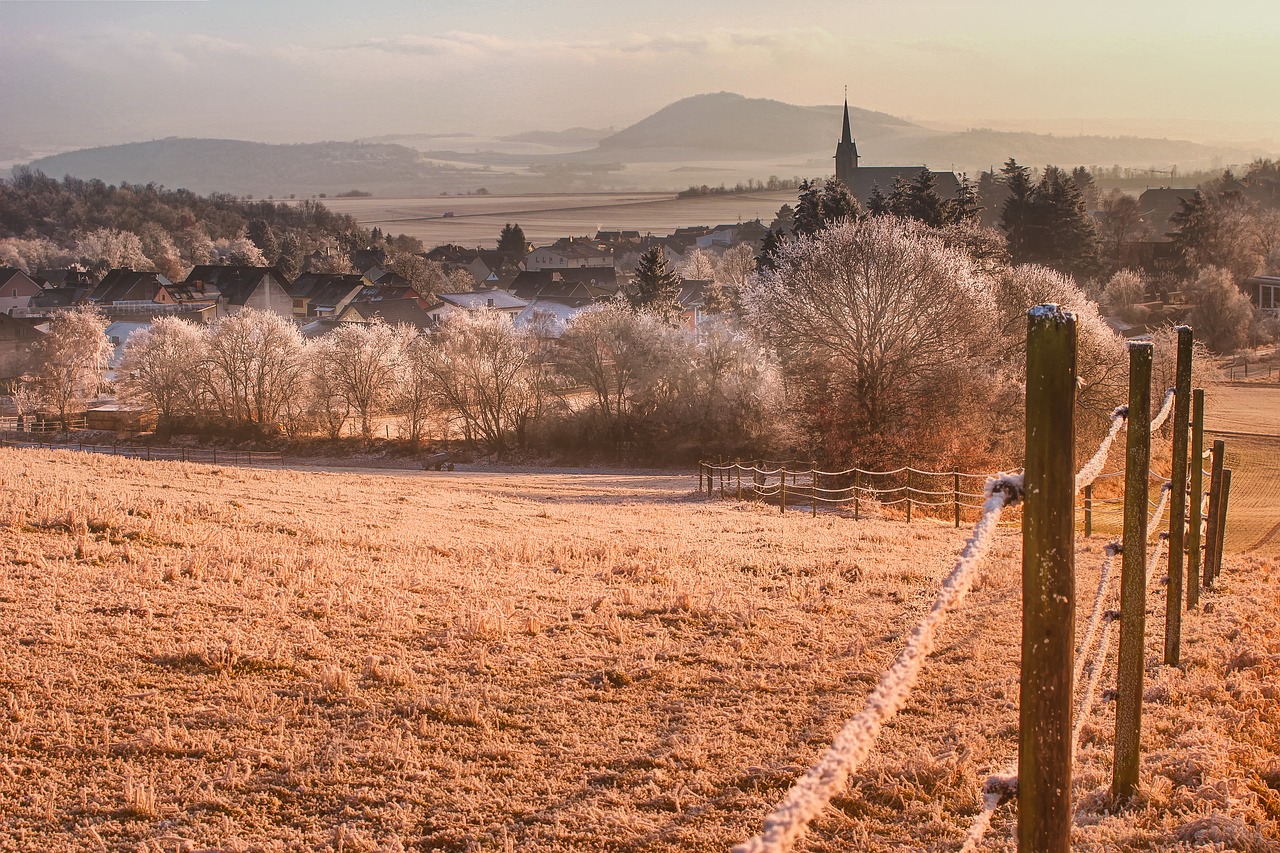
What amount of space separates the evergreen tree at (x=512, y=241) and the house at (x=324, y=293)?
2145 inches

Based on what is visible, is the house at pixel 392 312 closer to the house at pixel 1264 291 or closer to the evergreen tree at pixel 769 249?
the evergreen tree at pixel 769 249

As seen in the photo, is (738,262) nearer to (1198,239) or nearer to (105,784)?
(1198,239)

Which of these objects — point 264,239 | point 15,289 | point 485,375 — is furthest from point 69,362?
point 264,239

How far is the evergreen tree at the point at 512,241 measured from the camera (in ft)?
548

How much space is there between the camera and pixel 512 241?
167750 mm

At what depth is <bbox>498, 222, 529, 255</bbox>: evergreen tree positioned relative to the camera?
167m

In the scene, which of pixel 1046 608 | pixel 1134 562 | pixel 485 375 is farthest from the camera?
pixel 485 375

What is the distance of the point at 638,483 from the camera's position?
39.8 m

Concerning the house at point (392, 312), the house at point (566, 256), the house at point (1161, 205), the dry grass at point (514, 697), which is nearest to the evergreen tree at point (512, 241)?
the house at point (566, 256)

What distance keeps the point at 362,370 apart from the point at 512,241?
11179cm

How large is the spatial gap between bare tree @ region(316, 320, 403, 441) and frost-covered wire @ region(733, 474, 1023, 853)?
189 ft

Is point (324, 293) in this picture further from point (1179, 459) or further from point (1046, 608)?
point (1046, 608)

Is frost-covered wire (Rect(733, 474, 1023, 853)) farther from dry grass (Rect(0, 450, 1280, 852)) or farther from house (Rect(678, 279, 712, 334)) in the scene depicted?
house (Rect(678, 279, 712, 334))

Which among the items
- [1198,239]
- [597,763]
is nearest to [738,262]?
[1198,239]
